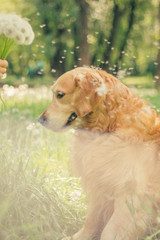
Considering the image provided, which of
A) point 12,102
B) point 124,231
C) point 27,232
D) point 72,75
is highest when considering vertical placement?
point 72,75

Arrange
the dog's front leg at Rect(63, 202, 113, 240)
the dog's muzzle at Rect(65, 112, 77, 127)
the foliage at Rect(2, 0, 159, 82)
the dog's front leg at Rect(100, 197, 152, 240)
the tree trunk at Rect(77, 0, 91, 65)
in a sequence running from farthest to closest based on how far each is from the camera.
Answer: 1. the foliage at Rect(2, 0, 159, 82)
2. the tree trunk at Rect(77, 0, 91, 65)
3. the dog's front leg at Rect(63, 202, 113, 240)
4. the dog's muzzle at Rect(65, 112, 77, 127)
5. the dog's front leg at Rect(100, 197, 152, 240)

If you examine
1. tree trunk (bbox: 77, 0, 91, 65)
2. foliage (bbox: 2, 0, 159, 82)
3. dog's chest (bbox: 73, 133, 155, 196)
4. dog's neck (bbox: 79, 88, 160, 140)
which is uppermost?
dog's neck (bbox: 79, 88, 160, 140)

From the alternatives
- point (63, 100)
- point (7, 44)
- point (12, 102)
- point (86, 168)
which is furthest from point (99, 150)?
point (12, 102)

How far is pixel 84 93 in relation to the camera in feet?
8.46

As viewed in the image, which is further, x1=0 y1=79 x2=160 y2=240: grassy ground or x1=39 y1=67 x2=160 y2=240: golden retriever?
x1=0 y1=79 x2=160 y2=240: grassy ground

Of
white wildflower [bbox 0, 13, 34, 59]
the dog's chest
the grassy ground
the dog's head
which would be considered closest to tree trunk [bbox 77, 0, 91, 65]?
the grassy ground

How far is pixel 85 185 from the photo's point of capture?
271cm

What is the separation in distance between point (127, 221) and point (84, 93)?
2.91 feet

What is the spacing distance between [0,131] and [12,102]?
2.01 metres

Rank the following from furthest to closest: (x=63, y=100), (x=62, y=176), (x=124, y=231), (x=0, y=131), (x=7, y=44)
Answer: (x=0, y=131) → (x=62, y=176) → (x=7, y=44) → (x=63, y=100) → (x=124, y=231)

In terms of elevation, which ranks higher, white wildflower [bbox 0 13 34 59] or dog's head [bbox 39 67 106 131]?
white wildflower [bbox 0 13 34 59]

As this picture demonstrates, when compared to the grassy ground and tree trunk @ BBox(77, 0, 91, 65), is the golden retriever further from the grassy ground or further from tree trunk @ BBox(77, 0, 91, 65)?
tree trunk @ BBox(77, 0, 91, 65)

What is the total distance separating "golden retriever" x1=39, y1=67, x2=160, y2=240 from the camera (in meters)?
2.44

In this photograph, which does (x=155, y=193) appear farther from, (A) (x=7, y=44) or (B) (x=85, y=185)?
(A) (x=7, y=44)
